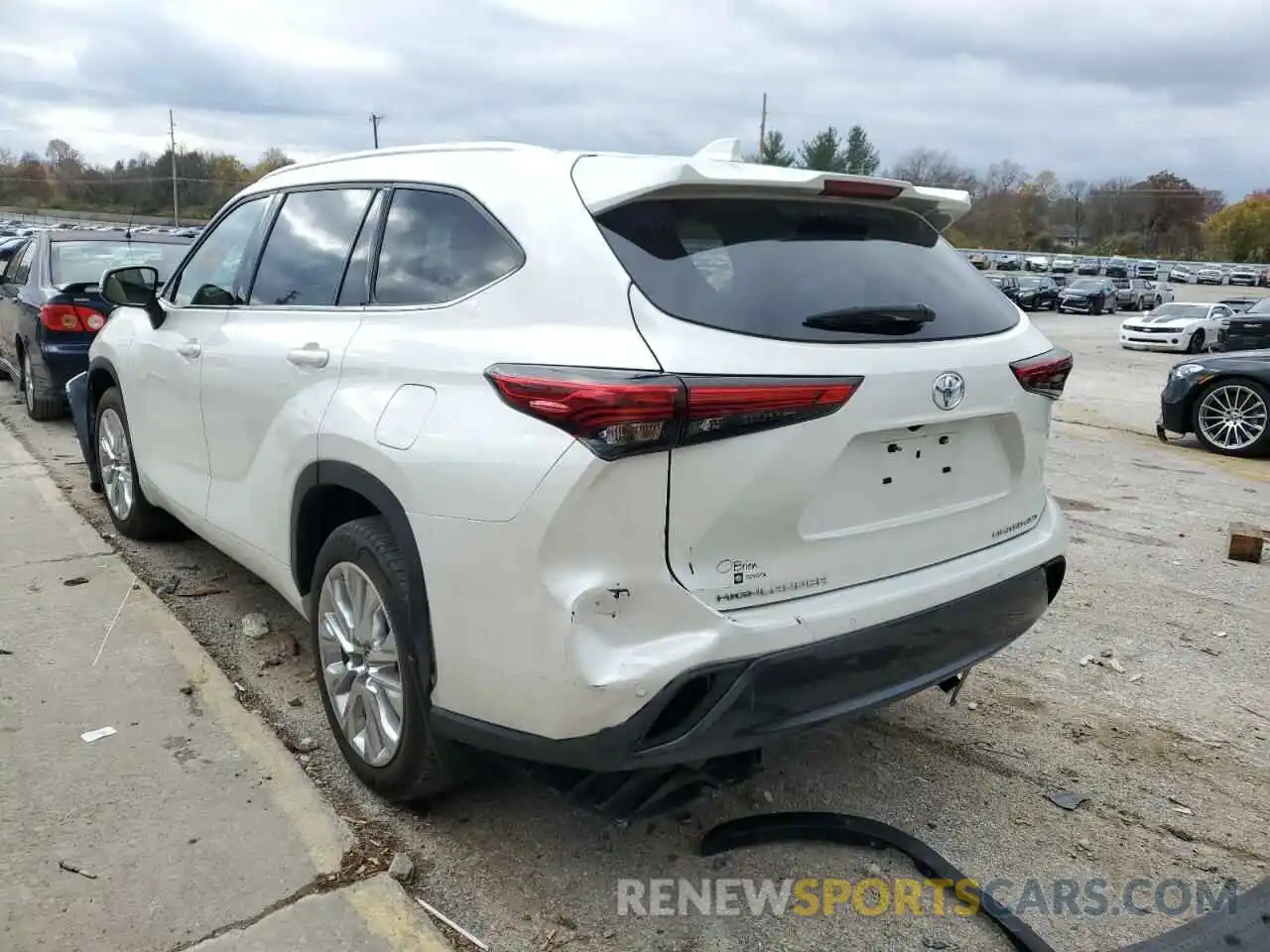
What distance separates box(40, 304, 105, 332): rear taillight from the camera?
7.86 metres

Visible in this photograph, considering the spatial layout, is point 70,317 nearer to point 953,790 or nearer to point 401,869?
point 401,869

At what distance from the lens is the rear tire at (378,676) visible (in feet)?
8.70

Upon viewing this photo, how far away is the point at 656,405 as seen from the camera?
85.6 inches

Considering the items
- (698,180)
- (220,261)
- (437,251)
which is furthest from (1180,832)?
(220,261)

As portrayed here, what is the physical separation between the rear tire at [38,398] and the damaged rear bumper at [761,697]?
7433 millimetres

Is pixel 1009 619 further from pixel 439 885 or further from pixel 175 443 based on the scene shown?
pixel 175 443

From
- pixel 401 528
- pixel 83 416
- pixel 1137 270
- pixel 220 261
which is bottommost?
pixel 83 416

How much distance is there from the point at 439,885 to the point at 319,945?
1.15ft

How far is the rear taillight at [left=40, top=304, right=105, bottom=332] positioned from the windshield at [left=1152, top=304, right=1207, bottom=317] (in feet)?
91.4

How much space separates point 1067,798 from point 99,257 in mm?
8781

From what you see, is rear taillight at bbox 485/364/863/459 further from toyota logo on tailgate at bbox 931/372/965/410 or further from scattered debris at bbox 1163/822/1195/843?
scattered debris at bbox 1163/822/1195/843

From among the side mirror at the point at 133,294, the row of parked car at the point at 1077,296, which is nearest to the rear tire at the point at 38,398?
the side mirror at the point at 133,294

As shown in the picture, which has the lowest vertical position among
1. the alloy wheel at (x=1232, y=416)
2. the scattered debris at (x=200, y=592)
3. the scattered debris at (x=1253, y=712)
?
the scattered debris at (x=1253, y=712)

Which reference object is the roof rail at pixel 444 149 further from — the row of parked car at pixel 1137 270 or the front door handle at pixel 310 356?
the row of parked car at pixel 1137 270
